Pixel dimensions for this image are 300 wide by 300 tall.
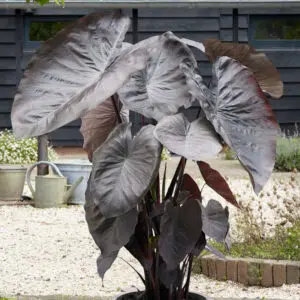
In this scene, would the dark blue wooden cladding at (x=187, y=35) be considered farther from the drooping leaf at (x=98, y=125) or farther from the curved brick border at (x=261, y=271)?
the drooping leaf at (x=98, y=125)

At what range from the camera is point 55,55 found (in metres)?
2.62

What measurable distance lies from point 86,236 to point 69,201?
1600 mm

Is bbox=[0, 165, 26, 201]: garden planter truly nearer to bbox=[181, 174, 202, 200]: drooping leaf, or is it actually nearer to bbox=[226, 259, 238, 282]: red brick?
bbox=[226, 259, 238, 282]: red brick

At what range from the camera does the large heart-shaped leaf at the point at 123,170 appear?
2.36 meters

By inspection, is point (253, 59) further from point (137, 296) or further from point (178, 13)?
point (178, 13)

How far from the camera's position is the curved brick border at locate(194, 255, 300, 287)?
4504 millimetres

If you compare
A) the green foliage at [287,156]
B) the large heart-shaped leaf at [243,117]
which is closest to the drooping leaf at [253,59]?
the large heart-shaped leaf at [243,117]

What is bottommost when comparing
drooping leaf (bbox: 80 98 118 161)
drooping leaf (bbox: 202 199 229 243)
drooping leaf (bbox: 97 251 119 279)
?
drooping leaf (bbox: 97 251 119 279)

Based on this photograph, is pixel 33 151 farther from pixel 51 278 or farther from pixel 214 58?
pixel 214 58

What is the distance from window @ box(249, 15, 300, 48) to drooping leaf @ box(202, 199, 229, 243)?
10.6 meters

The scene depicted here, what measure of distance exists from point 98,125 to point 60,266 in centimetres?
231

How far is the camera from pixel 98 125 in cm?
299

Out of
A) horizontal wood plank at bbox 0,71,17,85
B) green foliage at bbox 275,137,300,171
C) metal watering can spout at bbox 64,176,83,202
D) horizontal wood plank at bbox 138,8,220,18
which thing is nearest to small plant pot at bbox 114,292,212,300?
metal watering can spout at bbox 64,176,83,202

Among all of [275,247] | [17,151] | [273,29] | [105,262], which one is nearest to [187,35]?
[273,29]
